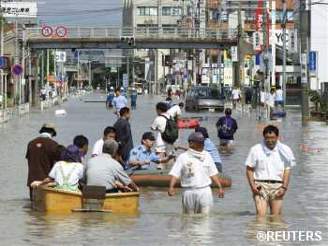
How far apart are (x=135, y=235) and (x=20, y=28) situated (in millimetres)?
88363

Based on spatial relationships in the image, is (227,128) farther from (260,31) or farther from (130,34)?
(130,34)

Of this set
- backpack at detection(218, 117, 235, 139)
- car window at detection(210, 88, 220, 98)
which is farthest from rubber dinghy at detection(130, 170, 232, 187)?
car window at detection(210, 88, 220, 98)

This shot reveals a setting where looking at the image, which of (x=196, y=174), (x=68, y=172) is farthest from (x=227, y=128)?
(x=196, y=174)

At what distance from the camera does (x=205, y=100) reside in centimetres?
7456

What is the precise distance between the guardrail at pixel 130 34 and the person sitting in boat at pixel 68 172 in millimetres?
82361

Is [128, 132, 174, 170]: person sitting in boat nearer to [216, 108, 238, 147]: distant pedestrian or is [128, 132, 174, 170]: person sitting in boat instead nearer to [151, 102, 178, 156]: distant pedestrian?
[151, 102, 178, 156]: distant pedestrian

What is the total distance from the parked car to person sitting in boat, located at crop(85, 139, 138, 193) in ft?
188

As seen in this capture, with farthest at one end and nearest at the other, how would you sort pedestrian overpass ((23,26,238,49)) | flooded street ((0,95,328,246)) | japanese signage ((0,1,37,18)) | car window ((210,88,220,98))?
1. japanese signage ((0,1,37,18))
2. pedestrian overpass ((23,26,238,49))
3. car window ((210,88,220,98))
4. flooded street ((0,95,328,246))

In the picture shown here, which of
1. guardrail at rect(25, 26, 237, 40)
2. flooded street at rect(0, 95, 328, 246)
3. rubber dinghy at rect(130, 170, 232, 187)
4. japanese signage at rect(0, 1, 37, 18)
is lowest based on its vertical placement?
flooded street at rect(0, 95, 328, 246)

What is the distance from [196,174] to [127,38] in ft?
277

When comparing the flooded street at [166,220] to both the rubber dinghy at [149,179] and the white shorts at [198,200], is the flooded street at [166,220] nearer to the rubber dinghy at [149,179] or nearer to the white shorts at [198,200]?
the white shorts at [198,200]

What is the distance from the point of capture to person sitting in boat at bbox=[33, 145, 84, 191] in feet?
54.6

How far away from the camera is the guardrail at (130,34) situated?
329 ft

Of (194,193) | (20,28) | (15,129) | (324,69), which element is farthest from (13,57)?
(194,193)
